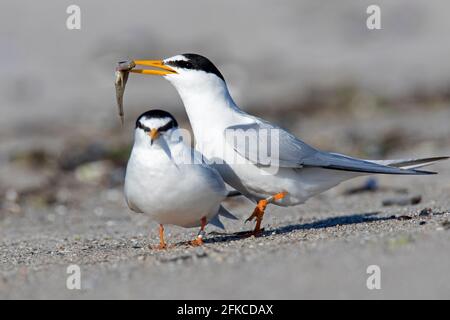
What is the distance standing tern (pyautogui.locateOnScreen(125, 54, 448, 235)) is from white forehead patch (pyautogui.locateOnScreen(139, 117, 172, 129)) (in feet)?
2.06

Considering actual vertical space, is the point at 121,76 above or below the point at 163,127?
above

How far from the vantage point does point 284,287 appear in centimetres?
367

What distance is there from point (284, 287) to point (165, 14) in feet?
43.0

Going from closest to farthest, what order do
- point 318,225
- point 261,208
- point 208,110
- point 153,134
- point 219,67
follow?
point 153,134 → point 261,208 → point 208,110 → point 318,225 → point 219,67

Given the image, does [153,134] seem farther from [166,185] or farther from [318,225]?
[318,225]

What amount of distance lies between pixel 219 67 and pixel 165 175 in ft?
29.8

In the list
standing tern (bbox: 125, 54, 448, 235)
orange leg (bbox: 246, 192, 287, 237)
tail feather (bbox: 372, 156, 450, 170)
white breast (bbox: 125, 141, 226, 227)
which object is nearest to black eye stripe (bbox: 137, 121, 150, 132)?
white breast (bbox: 125, 141, 226, 227)

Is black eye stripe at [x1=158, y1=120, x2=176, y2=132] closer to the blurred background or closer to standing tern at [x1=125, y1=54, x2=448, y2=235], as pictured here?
standing tern at [x1=125, y1=54, x2=448, y2=235]

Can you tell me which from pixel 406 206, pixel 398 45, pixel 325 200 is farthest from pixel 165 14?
pixel 406 206

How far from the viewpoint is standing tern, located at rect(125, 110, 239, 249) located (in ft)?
15.1

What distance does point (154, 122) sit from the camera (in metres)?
4.59

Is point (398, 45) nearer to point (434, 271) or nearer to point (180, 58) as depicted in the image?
point (180, 58)

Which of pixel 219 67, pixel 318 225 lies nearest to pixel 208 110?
pixel 318 225

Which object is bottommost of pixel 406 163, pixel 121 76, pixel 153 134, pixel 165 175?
pixel 406 163
